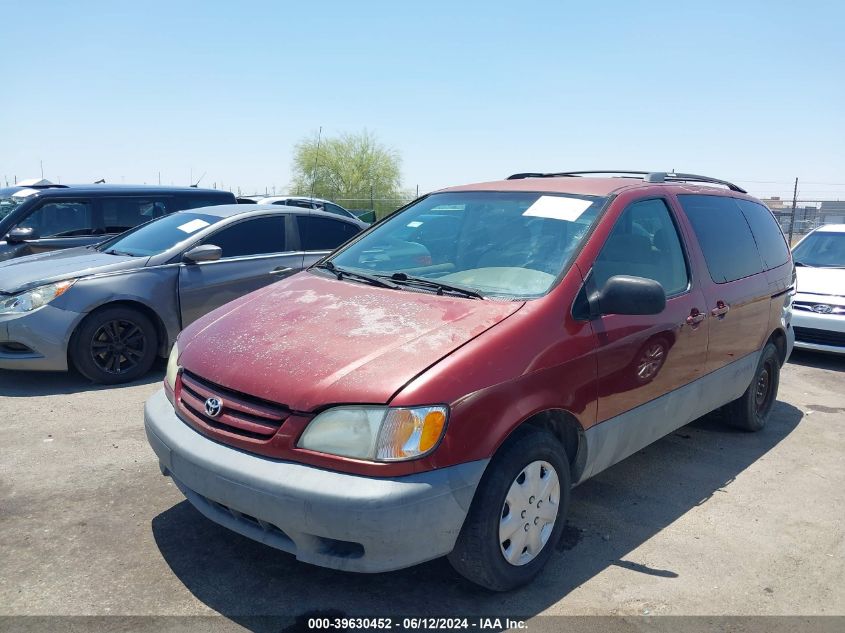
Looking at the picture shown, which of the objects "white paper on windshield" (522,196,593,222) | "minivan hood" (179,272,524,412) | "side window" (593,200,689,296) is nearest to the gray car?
"minivan hood" (179,272,524,412)

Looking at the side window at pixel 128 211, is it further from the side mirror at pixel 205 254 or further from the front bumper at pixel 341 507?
the front bumper at pixel 341 507

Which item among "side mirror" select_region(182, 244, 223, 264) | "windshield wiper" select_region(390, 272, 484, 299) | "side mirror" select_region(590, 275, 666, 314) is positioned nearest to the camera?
"side mirror" select_region(590, 275, 666, 314)

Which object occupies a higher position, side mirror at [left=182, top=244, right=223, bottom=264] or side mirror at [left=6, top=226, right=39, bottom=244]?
side mirror at [left=6, top=226, right=39, bottom=244]

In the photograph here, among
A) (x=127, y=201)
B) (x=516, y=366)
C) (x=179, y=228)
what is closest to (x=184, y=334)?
(x=516, y=366)

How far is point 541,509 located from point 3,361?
4710mm

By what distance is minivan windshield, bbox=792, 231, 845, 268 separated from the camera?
8.70 metres

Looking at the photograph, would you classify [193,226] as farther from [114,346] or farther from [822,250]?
[822,250]

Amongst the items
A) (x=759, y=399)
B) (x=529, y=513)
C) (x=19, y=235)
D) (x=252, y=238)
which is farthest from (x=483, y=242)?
(x=19, y=235)

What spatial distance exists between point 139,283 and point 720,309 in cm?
462

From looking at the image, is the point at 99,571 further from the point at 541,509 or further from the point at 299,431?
the point at 541,509

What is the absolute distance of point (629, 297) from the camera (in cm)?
326

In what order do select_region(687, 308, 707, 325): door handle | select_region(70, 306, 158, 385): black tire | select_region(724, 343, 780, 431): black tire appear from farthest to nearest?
select_region(70, 306, 158, 385): black tire, select_region(724, 343, 780, 431): black tire, select_region(687, 308, 707, 325): door handle

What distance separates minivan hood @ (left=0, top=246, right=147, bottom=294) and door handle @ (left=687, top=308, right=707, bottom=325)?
4.57 meters

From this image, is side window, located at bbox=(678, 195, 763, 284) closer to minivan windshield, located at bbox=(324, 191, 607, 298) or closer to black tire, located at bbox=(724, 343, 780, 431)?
black tire, located at bbox=(724, 343, 780, 431)
